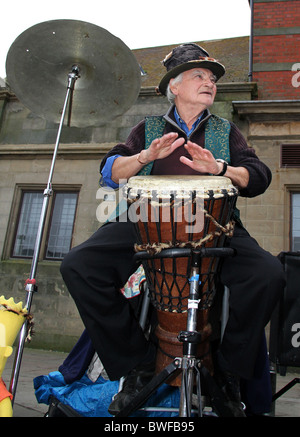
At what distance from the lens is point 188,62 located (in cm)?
203

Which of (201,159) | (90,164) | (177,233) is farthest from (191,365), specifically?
(90,164)

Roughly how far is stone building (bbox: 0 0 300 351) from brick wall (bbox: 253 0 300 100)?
0.7 inches

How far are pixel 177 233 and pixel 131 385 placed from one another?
0.78 m

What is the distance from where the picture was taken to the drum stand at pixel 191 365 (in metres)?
1.24

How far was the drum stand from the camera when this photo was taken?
4.08ft

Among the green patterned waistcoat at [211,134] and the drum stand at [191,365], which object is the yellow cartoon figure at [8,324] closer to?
the drum stand at [191,365]

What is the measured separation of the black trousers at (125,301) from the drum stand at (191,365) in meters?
0.26

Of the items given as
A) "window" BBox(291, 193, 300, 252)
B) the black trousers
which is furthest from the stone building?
the black trousers

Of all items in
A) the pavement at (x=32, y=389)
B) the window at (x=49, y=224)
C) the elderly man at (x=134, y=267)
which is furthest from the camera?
the window at (x=49, y=224)

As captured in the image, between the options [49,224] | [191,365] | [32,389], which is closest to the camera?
[191,365]

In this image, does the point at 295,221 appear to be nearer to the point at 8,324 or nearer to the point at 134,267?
the point at 134,267

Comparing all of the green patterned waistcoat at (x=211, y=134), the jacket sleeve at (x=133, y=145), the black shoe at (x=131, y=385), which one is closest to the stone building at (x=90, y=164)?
the green patterned waistcoat at (x=211, y=134)

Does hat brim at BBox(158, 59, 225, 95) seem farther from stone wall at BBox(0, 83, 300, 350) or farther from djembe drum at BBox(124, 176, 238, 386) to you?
stone wall at BBox(0, 83, 300, 350)
